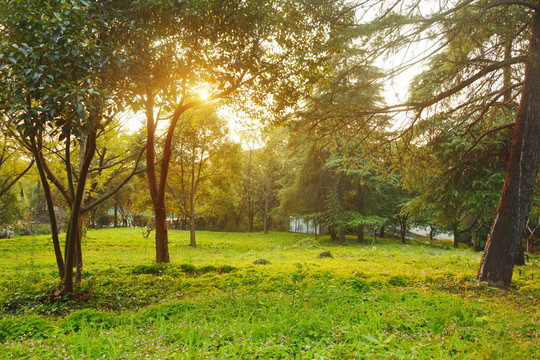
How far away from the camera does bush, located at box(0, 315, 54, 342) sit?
3.72 m

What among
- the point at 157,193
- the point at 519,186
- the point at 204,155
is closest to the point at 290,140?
the point at 157,193

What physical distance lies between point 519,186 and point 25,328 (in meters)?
8.67

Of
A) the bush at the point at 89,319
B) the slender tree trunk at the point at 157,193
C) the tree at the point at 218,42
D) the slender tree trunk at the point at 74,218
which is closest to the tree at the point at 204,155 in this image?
Result: the slender tree trunk at the point at 157,193

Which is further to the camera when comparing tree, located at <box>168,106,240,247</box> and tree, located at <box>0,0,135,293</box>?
tree, located at <box>168,106,240,247</box>

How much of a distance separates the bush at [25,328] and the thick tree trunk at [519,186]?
25.6ft

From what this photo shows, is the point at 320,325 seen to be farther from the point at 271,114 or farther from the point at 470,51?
the point at 470,51

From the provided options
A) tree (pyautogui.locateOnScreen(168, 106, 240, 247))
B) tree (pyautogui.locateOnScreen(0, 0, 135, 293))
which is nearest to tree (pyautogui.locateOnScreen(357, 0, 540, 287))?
tree (pyautogui.locateOnScreen(0, 0, 135, 293))

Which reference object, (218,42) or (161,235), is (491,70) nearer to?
(218,42)

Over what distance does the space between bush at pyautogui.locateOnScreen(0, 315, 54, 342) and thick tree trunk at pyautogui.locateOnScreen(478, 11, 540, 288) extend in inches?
307

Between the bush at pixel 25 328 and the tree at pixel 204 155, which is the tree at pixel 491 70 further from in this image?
the tree at pixel 204 155

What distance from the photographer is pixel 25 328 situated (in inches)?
149

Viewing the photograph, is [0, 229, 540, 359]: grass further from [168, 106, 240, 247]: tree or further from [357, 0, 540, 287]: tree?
[168, 106, 240, 247]: tree

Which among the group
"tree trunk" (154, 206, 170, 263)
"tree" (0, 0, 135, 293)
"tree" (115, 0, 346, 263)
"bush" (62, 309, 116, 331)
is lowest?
"bush" (62, 309, 116, 331)

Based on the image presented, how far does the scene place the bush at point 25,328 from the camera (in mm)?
3725
